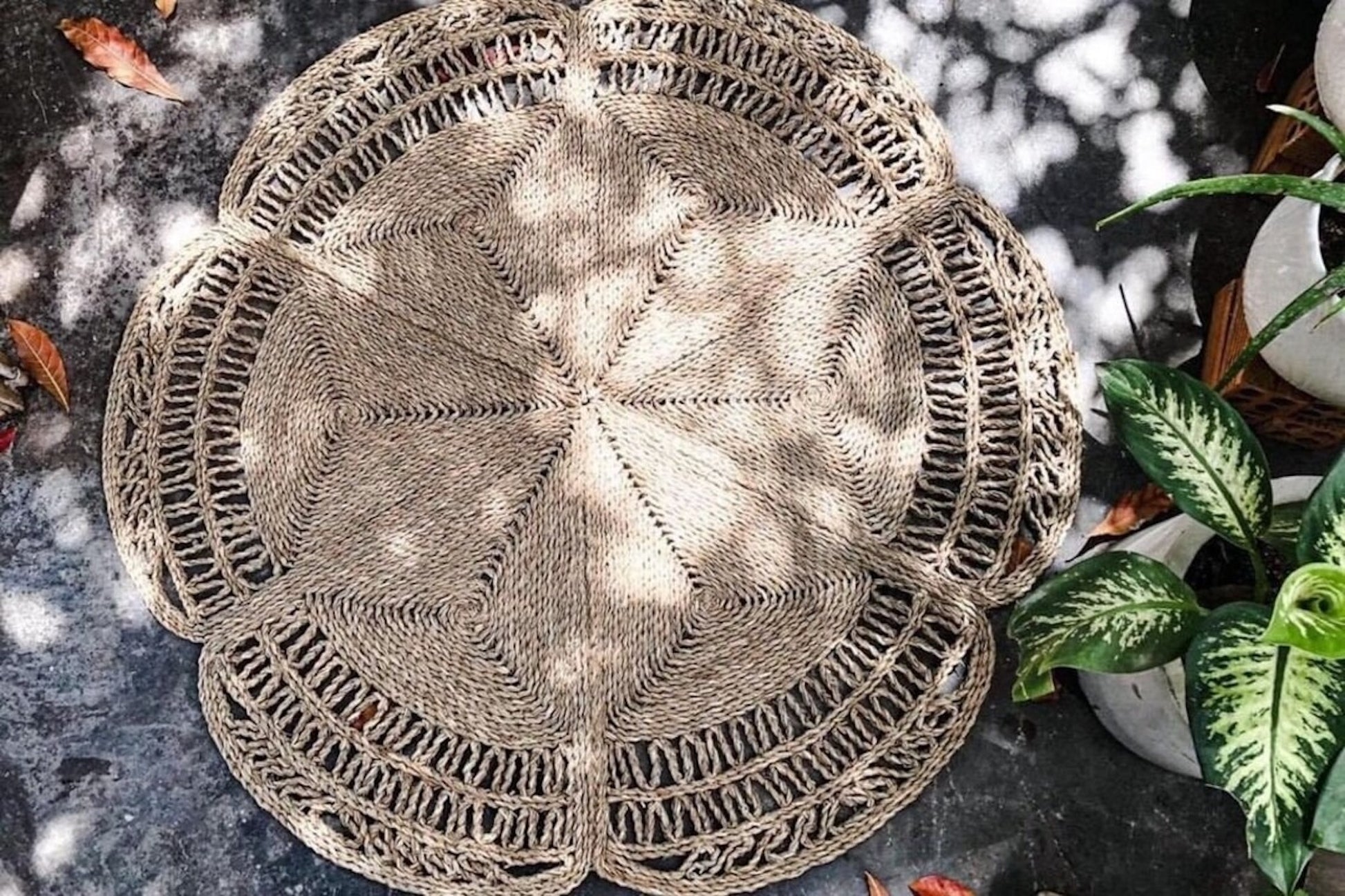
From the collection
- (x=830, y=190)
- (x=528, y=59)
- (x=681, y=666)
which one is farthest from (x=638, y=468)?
(x=528, y=59)

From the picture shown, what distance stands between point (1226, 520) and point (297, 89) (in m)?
1.07

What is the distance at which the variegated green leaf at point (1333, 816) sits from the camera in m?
0.84

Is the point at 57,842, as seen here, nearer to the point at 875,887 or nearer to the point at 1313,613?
the point at 875,887

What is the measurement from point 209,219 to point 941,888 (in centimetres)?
108

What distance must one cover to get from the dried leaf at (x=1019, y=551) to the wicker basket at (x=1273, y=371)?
25 centimetres

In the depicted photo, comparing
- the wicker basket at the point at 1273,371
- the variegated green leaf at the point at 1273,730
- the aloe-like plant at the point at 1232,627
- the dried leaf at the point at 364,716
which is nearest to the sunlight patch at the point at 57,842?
the dried leaf at the point at 364,716

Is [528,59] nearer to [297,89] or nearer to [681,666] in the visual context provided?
[297,89]

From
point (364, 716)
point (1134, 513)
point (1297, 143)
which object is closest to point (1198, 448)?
point (1134, 513)

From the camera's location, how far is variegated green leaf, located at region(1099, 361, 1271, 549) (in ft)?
3.04

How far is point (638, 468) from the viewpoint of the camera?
4.44 ft

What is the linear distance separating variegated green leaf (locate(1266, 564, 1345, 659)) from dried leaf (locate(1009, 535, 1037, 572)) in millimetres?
512

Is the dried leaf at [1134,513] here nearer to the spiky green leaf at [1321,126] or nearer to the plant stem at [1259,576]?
the plant stem at [1259,576]

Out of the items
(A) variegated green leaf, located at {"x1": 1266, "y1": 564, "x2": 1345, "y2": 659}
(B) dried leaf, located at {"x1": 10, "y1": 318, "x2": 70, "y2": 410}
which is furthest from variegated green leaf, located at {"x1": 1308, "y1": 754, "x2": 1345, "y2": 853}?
(B) dried leaf, located at {"x1": 10, "y1": 318, "x2": 70, "y2": 410}

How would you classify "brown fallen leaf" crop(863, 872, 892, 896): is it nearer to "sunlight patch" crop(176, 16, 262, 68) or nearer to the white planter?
the white planter
